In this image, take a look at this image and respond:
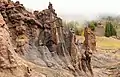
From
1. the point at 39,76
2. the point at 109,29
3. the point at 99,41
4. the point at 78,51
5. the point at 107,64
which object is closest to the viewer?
the point at 39,76

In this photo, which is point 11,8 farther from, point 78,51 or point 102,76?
point 102,76

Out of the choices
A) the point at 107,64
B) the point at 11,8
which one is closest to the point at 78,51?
the point at 11,8

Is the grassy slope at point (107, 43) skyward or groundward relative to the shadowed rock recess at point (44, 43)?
groundward

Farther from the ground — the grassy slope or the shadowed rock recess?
the shadowed rock recess

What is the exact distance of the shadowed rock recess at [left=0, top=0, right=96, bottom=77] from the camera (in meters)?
58.0

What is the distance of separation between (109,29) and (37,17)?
4282 inches

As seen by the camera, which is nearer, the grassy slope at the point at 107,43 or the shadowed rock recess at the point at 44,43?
the shadowed rock recess at the point at 44,43

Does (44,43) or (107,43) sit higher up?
(44,43)

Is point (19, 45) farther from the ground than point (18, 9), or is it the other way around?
point (18, 9)

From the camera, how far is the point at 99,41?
5773 inches

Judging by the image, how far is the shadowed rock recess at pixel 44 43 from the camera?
5797 centimetres

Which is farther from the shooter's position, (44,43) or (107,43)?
(107,43)

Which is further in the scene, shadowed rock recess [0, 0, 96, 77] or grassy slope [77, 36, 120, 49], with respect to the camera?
grassy slope [77, 36, 120, 49]

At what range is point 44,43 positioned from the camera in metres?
65.3
